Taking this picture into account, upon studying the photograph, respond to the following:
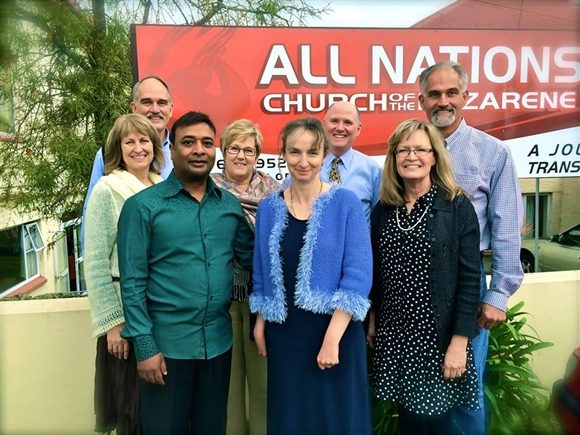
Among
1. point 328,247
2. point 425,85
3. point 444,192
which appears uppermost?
point 425,85

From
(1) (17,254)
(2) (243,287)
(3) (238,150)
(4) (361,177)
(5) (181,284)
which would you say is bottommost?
(1) (17,254)

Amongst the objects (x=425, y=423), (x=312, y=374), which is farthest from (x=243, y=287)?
(x=425, y=423)

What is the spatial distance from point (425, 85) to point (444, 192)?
72 centimetres

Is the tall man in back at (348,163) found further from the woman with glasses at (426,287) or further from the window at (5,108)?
the window at (5,108)

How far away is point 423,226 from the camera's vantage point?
1.94 m

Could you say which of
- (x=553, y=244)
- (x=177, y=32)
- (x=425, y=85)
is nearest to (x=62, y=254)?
(x=177, y=32)

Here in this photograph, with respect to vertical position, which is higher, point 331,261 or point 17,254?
point 331,261

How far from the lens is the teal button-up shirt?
1846 mm

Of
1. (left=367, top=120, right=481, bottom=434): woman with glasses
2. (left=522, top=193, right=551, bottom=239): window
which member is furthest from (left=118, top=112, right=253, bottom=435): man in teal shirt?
(left=522, top=193, right=551, bottom=239): window

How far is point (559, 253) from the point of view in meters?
7.89

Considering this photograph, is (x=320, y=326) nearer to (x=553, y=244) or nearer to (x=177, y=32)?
(x=177, y=32)

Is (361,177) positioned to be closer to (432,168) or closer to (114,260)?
(432,168)

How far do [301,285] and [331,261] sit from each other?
0.16 m

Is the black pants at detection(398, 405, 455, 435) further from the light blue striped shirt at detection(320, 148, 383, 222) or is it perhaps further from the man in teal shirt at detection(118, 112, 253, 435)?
the light blue striped shirt at detection(320, 148, 383, 222)
